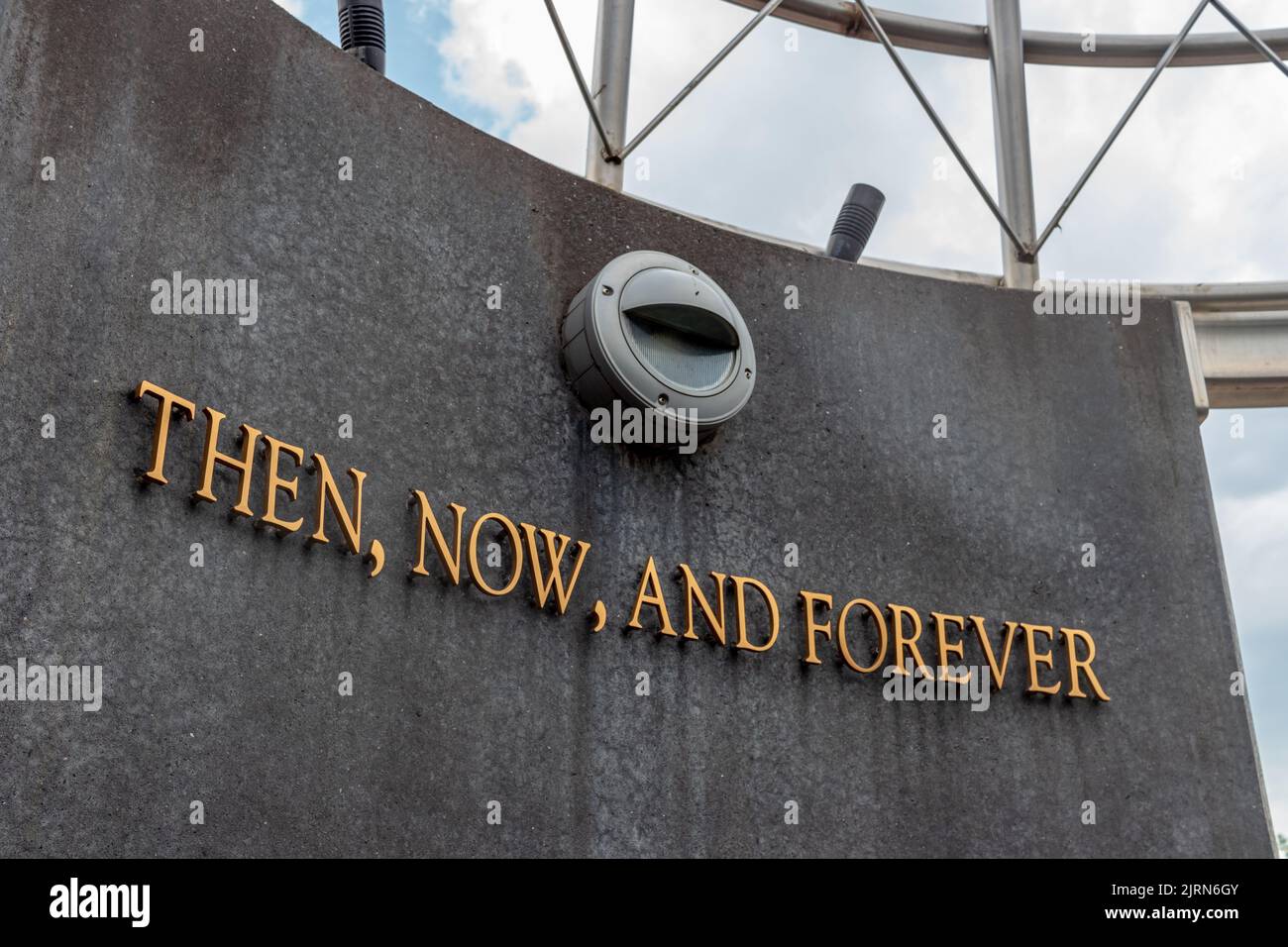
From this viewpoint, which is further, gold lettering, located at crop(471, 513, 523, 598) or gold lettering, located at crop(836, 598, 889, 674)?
gold lettering, located at crop(836, 598, 889, 674)

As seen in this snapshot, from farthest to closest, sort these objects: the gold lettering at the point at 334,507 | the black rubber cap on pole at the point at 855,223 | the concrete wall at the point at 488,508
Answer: the black rubber cap on pole at the point at 855,223
the gold lettering at the point at 334,507
the concrete wall at the point at 488,508

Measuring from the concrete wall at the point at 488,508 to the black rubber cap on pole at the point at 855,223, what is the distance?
3.88 feet

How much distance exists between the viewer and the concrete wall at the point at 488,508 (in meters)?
3.33

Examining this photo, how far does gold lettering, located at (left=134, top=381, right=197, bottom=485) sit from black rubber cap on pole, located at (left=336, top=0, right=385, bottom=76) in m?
2.22

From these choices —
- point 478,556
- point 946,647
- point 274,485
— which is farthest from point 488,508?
point 946,647

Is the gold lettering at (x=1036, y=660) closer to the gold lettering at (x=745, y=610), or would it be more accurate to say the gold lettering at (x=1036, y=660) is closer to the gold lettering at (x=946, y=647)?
the gold lettering at (x=946, y=647)

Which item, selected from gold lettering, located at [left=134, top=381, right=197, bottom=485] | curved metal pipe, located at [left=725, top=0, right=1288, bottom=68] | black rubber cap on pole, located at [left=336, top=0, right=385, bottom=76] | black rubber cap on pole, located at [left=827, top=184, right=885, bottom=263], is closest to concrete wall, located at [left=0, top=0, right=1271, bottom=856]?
gold lettering, located at [left=134, top=381, right=197, bottom=485]

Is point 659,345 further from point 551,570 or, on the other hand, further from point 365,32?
point 365,32

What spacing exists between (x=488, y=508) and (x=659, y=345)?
1.01 metres

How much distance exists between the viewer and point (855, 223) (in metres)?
7.20

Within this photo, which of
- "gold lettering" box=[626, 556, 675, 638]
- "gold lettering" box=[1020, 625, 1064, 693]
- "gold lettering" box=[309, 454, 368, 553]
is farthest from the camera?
"gold lettering" box=[1020, 625, 1064, 693]

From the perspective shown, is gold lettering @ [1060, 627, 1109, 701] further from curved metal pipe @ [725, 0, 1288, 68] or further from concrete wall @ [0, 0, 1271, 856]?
curved metal pipe @ [725, 0, 1288, 68]

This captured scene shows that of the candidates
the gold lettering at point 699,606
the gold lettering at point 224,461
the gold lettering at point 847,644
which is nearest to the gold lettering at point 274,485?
the gold lettering at point 224,461

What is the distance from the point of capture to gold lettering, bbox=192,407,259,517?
3545 mm
